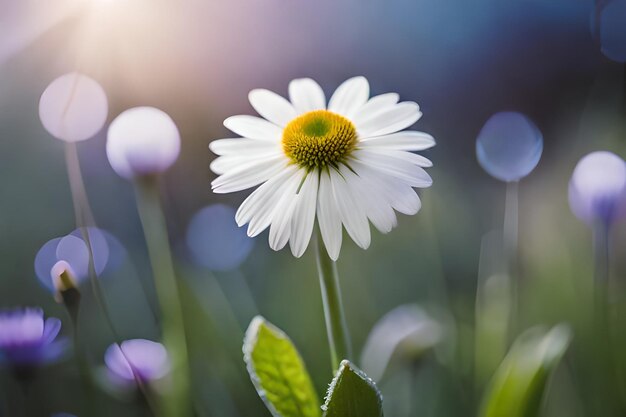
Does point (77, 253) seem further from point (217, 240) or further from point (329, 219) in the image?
point (329, 219)

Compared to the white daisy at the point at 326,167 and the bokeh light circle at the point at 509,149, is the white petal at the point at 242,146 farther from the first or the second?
the bokeh light circle at the point at 509,149

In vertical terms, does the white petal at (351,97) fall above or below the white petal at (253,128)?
above

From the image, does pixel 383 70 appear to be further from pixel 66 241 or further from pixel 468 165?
pixel 66 241

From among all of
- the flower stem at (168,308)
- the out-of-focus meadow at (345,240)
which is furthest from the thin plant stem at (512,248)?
the flower stem at (168,308)

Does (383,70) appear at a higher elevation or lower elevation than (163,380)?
higher

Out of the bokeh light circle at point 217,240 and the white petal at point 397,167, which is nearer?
the white petal at point 397,167

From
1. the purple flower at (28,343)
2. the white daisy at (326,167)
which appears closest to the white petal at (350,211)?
the white daisy at (326,167)

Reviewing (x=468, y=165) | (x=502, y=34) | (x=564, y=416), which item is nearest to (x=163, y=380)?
(x=564, y=416)

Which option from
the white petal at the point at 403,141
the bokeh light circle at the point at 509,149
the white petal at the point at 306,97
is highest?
the bokeh light circle at the point at 509,149
